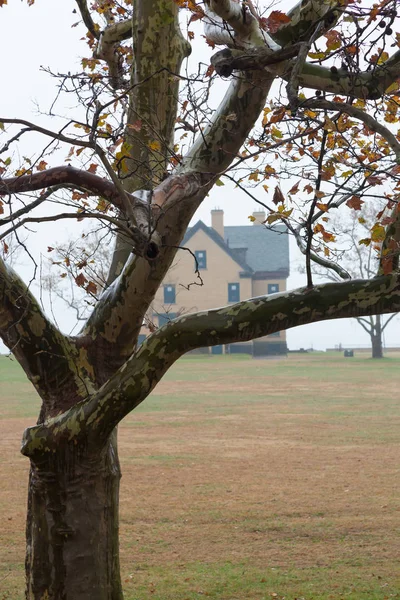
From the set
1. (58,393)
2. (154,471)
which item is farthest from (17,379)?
(58,393)

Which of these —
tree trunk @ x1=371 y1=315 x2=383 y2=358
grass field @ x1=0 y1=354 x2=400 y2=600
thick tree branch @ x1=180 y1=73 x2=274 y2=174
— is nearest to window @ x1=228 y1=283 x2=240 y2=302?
tree trunk @ x1=371 y1=315 x2=383 y2=358

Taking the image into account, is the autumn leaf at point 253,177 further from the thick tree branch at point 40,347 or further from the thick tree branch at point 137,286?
the thick tree branch at point 40,347

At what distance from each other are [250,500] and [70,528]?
716 cm

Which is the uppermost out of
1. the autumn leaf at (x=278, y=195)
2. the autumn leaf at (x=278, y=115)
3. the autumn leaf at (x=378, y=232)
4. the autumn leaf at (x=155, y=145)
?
the autumn leaf at (x=278, y=115)

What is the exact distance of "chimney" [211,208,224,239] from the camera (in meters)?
66.2

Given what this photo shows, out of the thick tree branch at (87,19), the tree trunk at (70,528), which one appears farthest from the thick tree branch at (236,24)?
the thick tree branch at (87,19)

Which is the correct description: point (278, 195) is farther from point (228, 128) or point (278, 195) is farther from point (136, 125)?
point (136, 125)

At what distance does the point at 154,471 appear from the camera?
16641 mm

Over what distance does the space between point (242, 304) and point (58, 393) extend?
211 centimetres

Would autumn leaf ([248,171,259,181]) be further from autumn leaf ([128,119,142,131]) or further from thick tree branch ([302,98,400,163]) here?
thick tree branch ([302,98,400,163])

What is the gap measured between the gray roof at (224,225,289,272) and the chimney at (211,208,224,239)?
56.5 inches

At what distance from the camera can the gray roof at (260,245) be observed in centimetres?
6569

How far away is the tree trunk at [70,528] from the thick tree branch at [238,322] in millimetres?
777

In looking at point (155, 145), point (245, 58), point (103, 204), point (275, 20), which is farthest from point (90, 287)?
point (275, 20)
